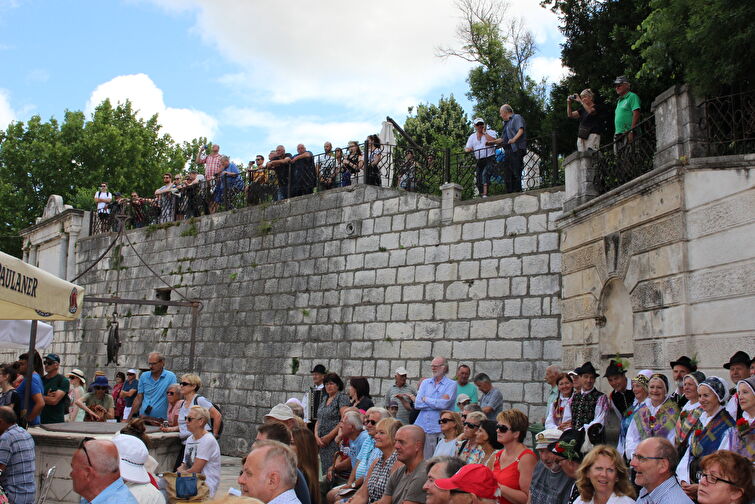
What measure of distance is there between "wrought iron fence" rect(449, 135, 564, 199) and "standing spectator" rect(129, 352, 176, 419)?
5.54 m

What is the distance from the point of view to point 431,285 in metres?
12.1

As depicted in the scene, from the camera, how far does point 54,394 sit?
926cm

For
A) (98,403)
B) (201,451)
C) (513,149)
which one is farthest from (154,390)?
Answer: (513,149)

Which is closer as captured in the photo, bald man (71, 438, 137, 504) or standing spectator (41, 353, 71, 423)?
bald man (71, 438, 137, 504)

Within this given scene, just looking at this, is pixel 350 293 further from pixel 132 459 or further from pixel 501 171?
pixel 132 459

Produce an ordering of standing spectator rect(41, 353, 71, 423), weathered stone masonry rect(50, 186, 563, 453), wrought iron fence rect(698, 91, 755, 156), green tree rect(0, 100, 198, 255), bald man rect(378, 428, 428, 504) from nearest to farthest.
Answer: bald man rect(378, 428, 428, 504)
wrought iron fence rect(698, 91, 755, 156)
standing spectator rect(41, 353, 71, 423)
weathered stone masonry rect(50, 186, 563, 453)
green tree rect(0, 100, 198, 255)

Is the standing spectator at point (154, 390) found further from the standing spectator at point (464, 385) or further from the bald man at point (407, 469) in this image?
the bald man at point (407, 469)

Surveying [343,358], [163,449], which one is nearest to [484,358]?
[343,358]

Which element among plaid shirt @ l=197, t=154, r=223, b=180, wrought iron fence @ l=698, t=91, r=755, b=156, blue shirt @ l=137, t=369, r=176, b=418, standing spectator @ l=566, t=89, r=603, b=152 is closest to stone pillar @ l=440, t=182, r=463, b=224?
standing spectator @ l=566, t=89, r=603, b=152

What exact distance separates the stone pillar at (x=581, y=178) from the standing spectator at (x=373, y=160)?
4.34 metres

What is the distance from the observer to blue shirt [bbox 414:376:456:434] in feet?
32.0

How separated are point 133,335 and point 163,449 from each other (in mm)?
10419

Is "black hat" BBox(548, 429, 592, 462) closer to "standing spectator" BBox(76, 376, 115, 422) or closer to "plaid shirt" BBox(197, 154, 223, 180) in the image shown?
"standing spectator" BBox(76, 376, 115, 422)

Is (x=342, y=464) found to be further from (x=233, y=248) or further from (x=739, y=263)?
(x=233, y=248)
